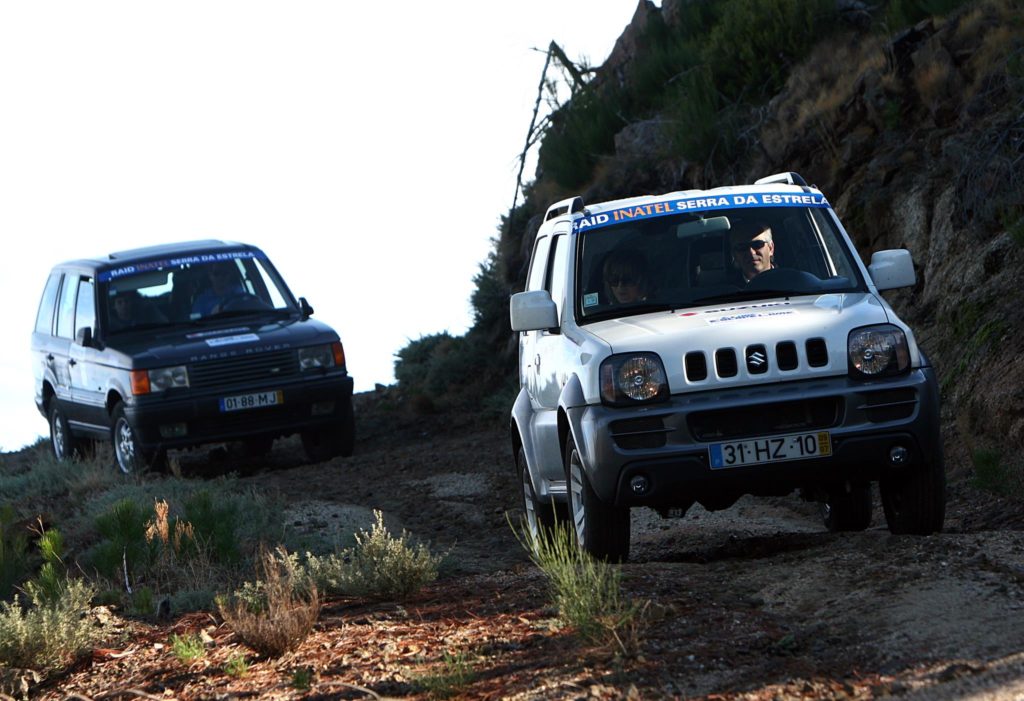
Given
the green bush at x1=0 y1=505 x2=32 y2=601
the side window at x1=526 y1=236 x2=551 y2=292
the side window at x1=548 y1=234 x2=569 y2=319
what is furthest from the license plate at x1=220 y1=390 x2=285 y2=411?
the side window at x1=548 y1=234 x2=569 y2=319

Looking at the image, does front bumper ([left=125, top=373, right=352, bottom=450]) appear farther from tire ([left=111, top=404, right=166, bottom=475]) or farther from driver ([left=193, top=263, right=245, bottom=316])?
driver ([left=193, top=263, right=245, bottom=316])

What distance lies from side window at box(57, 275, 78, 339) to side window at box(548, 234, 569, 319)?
905cm

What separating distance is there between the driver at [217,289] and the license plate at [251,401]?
1.23 meters

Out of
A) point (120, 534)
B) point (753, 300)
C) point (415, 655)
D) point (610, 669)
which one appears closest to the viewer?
point (610, 669)

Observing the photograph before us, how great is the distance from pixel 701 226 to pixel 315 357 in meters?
7.98

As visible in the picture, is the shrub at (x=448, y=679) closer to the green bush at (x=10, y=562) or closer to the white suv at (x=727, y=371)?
the white suv at (x=727, y=371)

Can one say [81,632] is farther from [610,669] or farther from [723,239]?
[723,239]

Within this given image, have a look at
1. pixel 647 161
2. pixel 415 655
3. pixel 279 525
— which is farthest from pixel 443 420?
pixel 415 655

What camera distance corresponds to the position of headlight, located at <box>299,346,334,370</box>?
51.5 feet

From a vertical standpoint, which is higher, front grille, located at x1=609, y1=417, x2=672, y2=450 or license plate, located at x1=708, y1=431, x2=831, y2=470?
front grille, located at x1=609, y1=417, x2=672, y2=450

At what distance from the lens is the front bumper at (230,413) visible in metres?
15.2

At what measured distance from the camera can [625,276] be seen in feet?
27.1

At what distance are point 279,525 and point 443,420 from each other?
9.05m

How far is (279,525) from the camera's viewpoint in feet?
35.5
